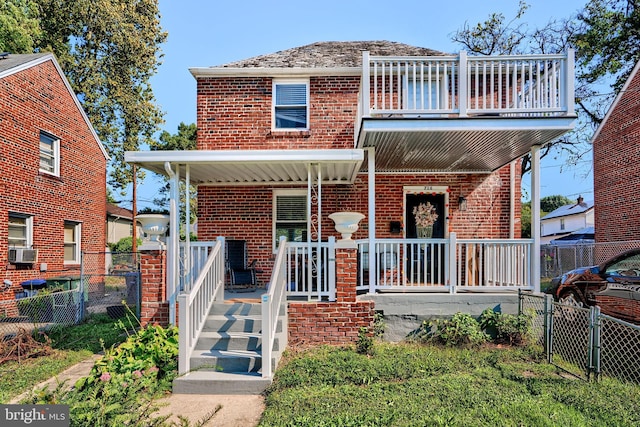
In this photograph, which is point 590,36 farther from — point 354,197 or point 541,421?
point 541,421

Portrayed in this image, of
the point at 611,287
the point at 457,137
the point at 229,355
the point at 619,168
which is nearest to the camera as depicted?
the point at 229,355

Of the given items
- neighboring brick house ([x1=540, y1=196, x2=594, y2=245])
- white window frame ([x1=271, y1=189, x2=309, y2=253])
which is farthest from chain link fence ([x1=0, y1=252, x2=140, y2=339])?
neighboring brick house ([x1=540, y1=196, x2=594, y2=245])

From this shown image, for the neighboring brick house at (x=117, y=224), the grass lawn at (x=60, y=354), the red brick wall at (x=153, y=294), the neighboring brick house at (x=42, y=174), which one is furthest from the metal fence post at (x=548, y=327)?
the neighboring brick house at (x=117, y=224)

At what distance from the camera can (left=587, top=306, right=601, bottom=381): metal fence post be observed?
4766 mm

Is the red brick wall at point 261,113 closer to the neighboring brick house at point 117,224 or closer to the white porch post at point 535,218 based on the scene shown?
the white porch post at point 535,218

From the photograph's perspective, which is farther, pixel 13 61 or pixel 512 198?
pixel 13 61

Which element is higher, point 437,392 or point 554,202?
point 554,202

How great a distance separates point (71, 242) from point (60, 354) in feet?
27.6

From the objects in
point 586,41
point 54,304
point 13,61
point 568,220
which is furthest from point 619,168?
point 568,220

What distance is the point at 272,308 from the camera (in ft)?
17.0

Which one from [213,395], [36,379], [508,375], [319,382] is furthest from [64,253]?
[508,375]

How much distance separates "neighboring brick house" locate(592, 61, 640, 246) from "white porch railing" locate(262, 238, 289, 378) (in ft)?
43.6

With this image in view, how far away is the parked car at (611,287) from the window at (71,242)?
47.1 feet

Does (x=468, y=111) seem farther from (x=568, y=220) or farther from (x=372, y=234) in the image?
(x=568, y=220)
